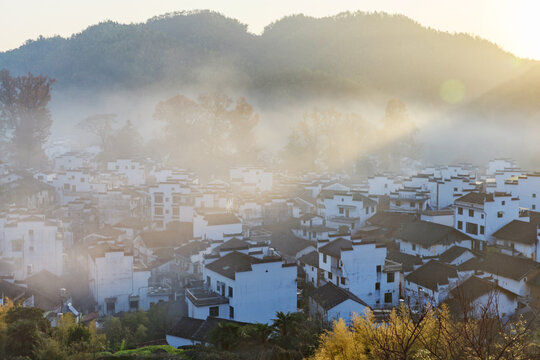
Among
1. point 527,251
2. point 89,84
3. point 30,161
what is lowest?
point 527,251

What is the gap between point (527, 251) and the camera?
73.2 feet

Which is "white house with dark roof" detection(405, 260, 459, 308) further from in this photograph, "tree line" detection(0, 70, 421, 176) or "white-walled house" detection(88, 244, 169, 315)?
"tree line" detection(0, 70, 421, 176)

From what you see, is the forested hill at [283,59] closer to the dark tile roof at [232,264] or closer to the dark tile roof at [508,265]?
the dark tile roof at [508,265]

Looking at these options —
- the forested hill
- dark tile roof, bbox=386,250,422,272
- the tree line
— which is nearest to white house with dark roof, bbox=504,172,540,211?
dark tile roof, bbox=386,250,422,272

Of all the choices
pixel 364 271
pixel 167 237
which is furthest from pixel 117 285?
pixel 364 271

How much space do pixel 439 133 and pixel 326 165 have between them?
27269 millimetres

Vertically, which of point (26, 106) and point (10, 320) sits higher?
point (26, 106)

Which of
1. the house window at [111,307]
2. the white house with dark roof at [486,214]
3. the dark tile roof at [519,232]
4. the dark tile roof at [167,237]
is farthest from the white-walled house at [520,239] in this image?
the house window at [111,307]

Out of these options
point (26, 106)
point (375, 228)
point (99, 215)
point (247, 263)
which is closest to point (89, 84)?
point (26, 106)

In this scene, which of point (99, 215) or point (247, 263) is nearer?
point (247, 263)

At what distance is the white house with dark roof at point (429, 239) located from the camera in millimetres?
23594

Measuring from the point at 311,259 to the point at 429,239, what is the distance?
5.75 meters

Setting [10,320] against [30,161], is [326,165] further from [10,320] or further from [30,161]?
[10,320]

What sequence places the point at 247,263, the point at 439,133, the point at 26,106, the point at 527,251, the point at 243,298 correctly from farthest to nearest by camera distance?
the point at 439,133 → the point at 26,106 → the point at 527,251 → the point at 247,263 → the point at 243,298
